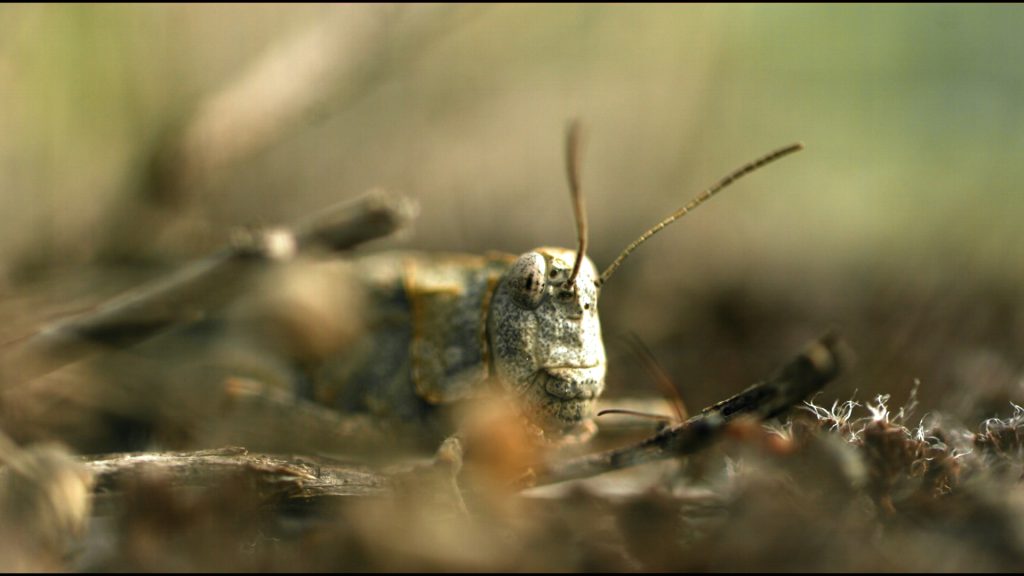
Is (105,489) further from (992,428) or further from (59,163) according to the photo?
(59,163)

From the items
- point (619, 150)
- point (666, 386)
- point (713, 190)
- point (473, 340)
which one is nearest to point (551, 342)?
point (473, 340)

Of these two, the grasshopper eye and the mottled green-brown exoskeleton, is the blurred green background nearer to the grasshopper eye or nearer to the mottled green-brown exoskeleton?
the mottled green-brown exoskeleton

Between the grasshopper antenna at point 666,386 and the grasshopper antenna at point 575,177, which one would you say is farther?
the grasshopper antenna at point 666,386

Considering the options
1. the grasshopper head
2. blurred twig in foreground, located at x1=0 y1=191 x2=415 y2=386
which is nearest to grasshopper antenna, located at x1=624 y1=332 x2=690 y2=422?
the grasshopper head

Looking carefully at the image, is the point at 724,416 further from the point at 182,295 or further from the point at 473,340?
the point at 182,295

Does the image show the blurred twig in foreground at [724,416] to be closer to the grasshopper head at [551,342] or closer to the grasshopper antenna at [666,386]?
the grasshopper antenna at [666,386]

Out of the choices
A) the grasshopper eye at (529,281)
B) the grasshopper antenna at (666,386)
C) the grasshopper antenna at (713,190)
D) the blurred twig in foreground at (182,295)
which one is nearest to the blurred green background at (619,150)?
the grasshopper antenna at (666,386)
